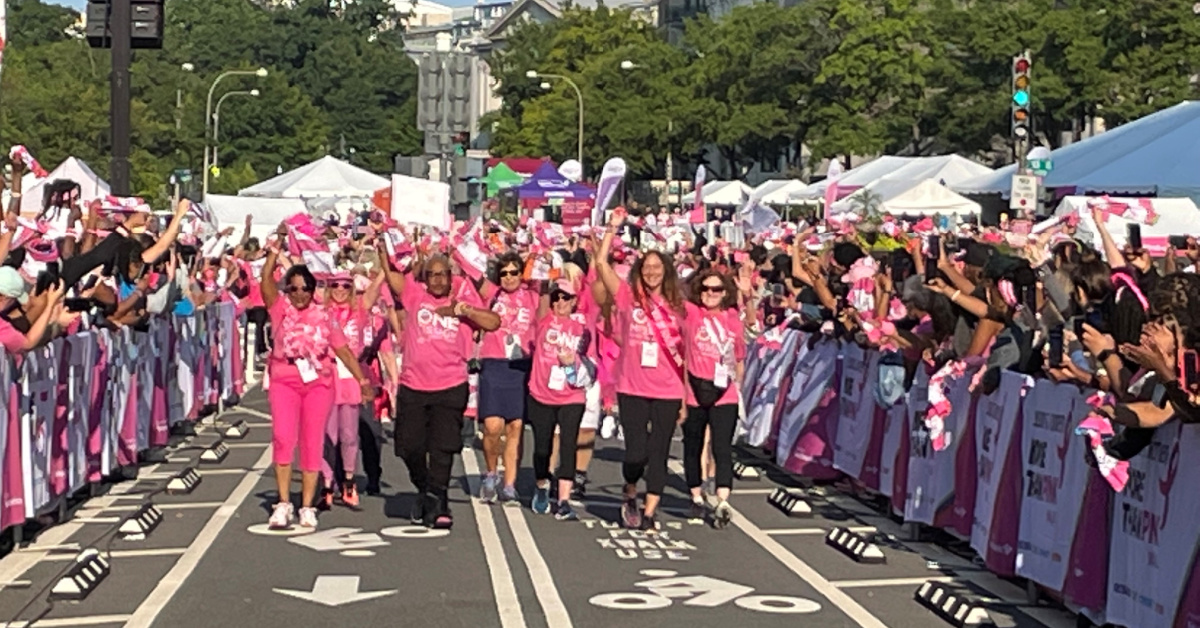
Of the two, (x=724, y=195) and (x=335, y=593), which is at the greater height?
(x=724, y=195)

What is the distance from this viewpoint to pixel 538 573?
1205cm

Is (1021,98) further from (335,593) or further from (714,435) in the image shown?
(335,593)

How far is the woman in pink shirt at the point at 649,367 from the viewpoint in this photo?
1402cm

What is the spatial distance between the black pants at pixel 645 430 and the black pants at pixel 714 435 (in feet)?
1.21

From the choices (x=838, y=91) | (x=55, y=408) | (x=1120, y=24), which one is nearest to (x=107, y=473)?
(x=55, y=408)

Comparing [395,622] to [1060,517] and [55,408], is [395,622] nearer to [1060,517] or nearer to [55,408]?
[1060,517]

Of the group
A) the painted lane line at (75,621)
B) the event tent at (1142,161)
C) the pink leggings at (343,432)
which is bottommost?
the painted lane line at (75,621)

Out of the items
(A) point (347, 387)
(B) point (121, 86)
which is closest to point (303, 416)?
(A) point (347, 387)

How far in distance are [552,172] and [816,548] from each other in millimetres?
29512

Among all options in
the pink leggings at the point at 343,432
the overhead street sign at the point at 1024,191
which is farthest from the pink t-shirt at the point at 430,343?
the overhead street sign at the point at 1024,191

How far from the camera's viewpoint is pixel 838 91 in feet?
244

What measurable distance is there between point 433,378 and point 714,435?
186 cm

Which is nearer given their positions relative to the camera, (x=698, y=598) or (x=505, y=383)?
(x=698, y=598)

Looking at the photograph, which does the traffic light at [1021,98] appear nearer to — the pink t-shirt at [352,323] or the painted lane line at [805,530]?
the painted lane line at [805,530]
